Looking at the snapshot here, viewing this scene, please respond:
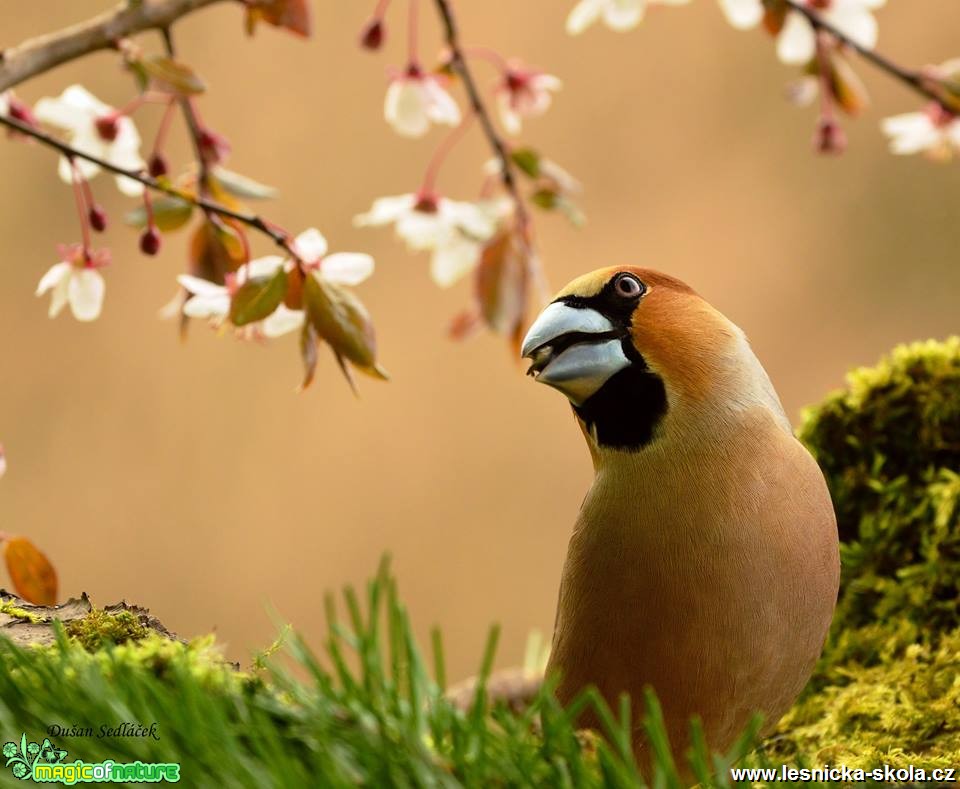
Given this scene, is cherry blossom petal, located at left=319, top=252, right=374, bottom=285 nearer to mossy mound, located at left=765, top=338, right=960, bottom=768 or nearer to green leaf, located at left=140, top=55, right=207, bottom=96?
green leaf, located at left=140, top=55, right=207, bottom=96

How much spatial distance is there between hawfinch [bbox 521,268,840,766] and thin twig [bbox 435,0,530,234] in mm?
237

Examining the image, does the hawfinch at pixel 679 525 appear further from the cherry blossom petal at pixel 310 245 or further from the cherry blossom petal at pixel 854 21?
the cherry blossom petal at pixel 854 21

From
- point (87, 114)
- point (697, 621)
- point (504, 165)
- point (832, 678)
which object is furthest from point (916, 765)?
point (87, 114)

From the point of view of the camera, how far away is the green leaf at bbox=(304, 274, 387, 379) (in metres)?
0.87

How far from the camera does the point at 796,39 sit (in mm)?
1070

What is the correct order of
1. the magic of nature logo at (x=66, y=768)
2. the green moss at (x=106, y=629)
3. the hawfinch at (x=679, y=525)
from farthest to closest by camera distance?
the hawfinch at (x=679, y=525) → the green moss at (x=106, y=629) → the magic of nature logo at (x=66, y=768)

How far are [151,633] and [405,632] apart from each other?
0.89 ft

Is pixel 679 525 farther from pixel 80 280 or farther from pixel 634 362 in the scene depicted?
pixel 80 280

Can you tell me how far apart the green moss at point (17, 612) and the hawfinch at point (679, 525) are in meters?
0.38

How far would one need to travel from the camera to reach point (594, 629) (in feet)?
2.87

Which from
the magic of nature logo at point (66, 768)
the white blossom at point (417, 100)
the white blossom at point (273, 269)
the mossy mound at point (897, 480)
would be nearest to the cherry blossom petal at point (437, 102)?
the white blossom at point (417, 100)

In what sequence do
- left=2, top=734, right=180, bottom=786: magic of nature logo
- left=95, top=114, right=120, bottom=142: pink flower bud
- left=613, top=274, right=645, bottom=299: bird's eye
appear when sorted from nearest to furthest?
left=2, top=734, right=180, bottom=786: magic of nature logo
left=613, top=274, right=645, bottom=299: bird's eye
left=95, top=114, right=120, bottom=142: pink flower bud

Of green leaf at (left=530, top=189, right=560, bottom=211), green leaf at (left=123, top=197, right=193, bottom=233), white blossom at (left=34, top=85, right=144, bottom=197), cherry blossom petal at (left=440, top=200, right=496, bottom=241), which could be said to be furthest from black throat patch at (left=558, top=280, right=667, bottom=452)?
white blossom at (left=34, top=85, right=144, bottom=197)

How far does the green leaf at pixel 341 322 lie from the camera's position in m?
0.87
